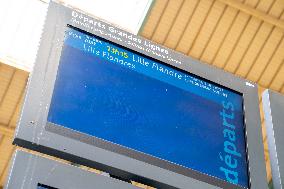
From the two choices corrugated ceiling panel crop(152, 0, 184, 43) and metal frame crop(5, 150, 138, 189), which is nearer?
metal frame crop(5, 150, 138, 189)

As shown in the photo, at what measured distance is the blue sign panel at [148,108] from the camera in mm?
2332

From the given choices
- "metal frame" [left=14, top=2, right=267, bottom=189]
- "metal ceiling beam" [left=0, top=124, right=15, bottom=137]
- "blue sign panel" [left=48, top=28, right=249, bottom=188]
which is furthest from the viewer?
"metal ceiling beam" [left=0, top=124, right=15, bottom=137]

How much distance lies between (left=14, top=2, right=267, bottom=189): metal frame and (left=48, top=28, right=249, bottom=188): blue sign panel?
4cm

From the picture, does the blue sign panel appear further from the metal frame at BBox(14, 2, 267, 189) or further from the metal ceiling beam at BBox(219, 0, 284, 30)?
the metal ceiling beam at BBox(219, 0, 284, 30)

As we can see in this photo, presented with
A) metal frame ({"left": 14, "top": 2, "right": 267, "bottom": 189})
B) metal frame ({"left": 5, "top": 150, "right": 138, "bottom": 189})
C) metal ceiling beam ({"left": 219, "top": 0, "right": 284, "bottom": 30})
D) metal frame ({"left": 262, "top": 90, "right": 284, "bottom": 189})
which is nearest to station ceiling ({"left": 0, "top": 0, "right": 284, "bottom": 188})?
metal ceiling beam ({"left": 219, "top": 0, "right": 284, "bottom": 30})

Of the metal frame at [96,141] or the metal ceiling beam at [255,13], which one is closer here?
the metal frame at [96,141]

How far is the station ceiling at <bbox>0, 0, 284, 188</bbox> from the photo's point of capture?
361 inches

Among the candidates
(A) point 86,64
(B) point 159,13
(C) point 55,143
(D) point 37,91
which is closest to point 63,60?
(A) point 86,64

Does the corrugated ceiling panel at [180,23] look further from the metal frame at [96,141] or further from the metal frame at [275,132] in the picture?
the metal frame at [96,141]

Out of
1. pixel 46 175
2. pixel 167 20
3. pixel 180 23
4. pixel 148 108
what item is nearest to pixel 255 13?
pixel 180 23

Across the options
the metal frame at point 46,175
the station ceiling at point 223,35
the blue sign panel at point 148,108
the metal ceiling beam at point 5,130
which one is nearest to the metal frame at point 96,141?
the blue sign panel at point 148,108

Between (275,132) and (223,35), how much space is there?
684 centimetres

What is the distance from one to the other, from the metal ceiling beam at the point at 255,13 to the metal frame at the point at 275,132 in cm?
625

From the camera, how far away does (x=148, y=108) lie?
254cm
